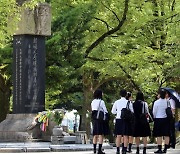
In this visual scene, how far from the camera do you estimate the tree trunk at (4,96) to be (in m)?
30.0

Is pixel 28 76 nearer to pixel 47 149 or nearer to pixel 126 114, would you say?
pixel 47 149

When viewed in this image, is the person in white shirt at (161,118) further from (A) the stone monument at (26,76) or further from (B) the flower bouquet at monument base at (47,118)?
(A) the stone monument at (26,76)

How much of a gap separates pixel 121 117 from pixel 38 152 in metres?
3.22

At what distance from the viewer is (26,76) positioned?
2211cm

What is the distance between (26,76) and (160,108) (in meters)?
6.34

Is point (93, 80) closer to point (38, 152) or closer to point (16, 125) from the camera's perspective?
point (16, 125)

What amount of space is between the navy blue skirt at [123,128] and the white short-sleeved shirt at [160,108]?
1148mm

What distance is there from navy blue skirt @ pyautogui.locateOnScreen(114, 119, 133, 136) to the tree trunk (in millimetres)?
13720

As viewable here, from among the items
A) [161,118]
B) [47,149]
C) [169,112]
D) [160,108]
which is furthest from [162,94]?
[47,149]

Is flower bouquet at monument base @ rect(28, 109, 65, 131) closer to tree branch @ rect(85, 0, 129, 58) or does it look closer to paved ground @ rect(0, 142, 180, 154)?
paved ground @ rect(0, 142, 180, 154)

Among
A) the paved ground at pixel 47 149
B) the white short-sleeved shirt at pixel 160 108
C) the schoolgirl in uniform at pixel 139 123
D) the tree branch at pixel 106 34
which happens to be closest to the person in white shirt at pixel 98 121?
the schoolgirl in uniform at pixel 139 123

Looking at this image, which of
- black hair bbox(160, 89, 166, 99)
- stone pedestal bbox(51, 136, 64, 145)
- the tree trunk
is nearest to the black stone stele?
stone pedestal bbox(51, 136, 64, 145)

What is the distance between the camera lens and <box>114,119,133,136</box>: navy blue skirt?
666 inches

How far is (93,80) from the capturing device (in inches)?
1261
